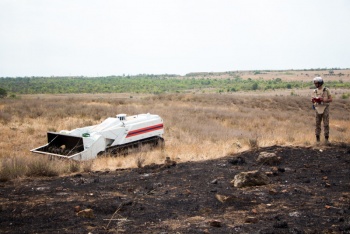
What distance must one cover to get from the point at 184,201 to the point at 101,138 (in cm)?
499

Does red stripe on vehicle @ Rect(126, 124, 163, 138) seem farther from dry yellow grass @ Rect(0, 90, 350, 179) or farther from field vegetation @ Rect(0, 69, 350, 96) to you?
field vegetation @ Rect(0, 69, 350, 96)

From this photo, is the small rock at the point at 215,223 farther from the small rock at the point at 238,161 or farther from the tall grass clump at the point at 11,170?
the tall grass clump at the point at 11,170

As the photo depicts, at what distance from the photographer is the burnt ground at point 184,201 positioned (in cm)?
495

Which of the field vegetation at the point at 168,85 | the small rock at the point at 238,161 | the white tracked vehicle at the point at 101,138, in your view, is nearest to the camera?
the small rock at the point at 238,161

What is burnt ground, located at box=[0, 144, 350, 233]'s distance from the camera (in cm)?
495

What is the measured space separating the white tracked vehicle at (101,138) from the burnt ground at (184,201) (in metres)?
1.78

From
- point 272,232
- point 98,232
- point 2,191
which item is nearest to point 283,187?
point 272,232

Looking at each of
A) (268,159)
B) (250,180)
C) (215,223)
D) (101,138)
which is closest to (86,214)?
(215,223)

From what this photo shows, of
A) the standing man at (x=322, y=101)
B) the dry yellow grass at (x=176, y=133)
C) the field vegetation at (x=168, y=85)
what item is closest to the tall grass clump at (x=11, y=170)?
the dry yellow grass at (x=176, y=133)

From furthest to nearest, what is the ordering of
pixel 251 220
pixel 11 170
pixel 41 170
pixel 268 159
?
pixel 268 159 < pixel 41 170 < pixel 11 170 < pixel 251 220

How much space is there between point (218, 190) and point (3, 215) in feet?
12.1

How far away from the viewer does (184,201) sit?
6211 millimetres

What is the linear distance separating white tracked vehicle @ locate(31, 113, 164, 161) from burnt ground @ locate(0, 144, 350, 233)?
1783mm

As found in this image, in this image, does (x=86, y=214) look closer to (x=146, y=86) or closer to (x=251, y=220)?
(x=251, y=220)
